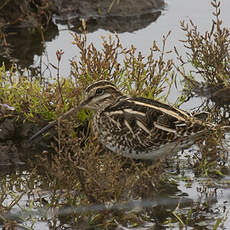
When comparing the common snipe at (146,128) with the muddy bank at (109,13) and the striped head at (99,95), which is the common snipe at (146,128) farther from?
the muddy bank at (109,13)

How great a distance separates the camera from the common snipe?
630 cm

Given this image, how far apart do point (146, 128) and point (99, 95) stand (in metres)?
0.67

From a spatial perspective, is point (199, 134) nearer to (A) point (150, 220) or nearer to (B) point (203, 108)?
(A) point (150, 220)

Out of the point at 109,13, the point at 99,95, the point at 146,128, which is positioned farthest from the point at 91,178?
the point at 109,13

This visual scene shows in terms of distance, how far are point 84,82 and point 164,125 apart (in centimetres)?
152

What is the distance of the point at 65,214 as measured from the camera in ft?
18.7

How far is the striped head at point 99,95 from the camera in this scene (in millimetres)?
6723

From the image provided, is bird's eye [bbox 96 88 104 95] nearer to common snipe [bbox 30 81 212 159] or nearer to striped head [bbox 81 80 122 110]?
striped head [bbox 81 80 122 110]

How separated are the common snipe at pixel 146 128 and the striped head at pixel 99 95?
0.15 m

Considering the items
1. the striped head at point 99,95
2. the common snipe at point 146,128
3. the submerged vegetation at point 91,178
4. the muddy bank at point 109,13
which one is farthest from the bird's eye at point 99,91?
the muddy bank at point 109,13

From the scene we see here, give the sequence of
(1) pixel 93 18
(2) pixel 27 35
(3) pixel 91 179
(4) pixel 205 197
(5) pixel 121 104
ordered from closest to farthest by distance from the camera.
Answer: (3) pixel 91 179 < (4) pixel 205 197 < (5) pixel 121 104 < (2) pixel 27 35 < (1) pixel 93 18

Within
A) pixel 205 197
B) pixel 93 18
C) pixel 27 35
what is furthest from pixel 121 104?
pixel 93 18

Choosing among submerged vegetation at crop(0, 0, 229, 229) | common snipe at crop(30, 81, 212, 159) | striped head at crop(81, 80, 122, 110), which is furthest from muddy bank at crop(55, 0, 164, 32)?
common snipe at crop(30, 81, 212, 159)

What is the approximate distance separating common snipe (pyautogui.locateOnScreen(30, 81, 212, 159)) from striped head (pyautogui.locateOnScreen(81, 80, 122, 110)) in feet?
0.50
